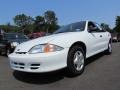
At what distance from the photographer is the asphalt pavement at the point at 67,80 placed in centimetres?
579

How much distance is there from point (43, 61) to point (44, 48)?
13.6 inches

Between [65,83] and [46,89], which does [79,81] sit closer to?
[65,83]

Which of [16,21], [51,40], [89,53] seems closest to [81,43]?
[89,53]

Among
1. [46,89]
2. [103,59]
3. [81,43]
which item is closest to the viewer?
[46,89]

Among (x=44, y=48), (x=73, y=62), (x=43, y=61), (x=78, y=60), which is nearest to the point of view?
(x=43, y=61)

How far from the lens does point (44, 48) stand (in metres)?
6.12

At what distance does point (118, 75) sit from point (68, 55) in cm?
133

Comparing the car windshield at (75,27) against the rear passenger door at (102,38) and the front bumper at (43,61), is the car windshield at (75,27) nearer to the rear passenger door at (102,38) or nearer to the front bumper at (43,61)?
the rear passenger door at (102,38)

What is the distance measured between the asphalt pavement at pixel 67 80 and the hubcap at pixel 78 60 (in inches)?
8.8

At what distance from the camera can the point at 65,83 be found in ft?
20.0

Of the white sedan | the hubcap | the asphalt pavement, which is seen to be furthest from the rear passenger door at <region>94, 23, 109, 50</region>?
the hubcap

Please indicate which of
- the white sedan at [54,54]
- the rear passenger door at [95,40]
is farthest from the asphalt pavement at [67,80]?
the rear passenger door at [95,40]

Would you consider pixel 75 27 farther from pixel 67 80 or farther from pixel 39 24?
pixel 39 24

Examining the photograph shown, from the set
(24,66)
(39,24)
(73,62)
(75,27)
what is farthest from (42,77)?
(39,24)
